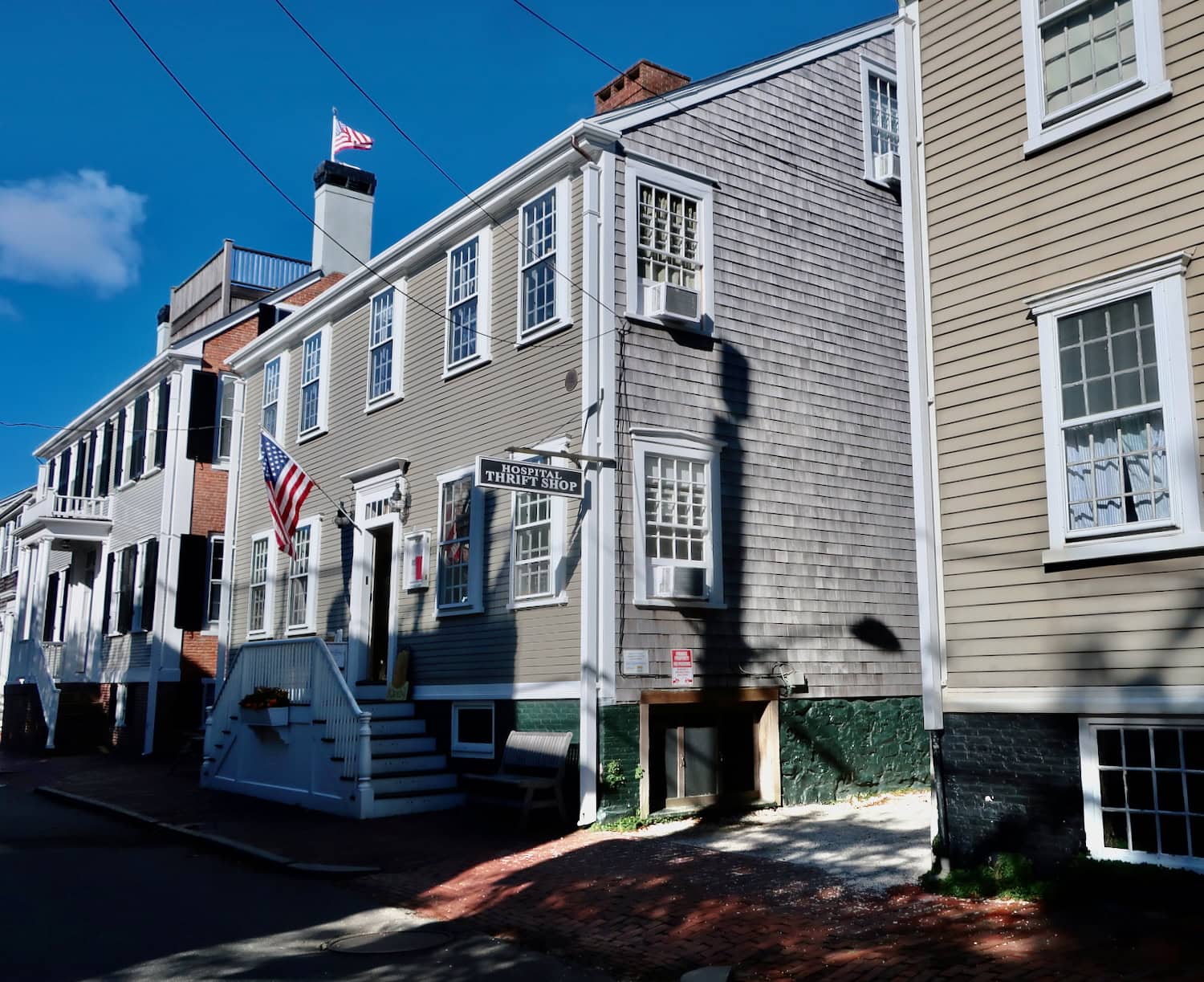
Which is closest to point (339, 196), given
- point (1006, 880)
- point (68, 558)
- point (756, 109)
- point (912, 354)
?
point (68, 558)

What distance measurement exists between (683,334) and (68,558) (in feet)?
71.6

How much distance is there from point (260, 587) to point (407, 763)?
733cm

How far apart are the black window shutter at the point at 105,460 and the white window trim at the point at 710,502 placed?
62.6 feet

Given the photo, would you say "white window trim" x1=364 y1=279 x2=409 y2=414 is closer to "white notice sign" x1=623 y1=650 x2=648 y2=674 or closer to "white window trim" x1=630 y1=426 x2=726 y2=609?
"white window trim" x1=630 y1=426 x2=726 y2=609

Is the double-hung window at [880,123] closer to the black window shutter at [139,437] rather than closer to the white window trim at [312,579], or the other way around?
the white window trim at [312,579]

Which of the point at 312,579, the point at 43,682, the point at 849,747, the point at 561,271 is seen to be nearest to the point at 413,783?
the point at 849,747

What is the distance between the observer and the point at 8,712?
31.2 m

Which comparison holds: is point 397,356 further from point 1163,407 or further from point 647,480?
point 1163,407

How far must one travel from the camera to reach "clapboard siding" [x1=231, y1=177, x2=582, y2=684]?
13609mm

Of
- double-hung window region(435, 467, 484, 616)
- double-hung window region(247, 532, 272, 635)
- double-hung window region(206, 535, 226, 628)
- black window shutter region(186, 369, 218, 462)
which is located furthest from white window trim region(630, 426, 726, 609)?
black window shutter region(186, 369, 218, 462)

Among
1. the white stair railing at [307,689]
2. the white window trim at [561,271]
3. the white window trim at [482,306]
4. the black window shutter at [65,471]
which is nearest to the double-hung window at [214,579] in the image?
the white stair railing at [307,689]

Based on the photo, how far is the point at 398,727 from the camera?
15180mm

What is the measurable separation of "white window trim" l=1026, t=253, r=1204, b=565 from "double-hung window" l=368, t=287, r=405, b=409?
10.5 metres

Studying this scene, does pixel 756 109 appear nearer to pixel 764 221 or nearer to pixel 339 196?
pixel 764 221
